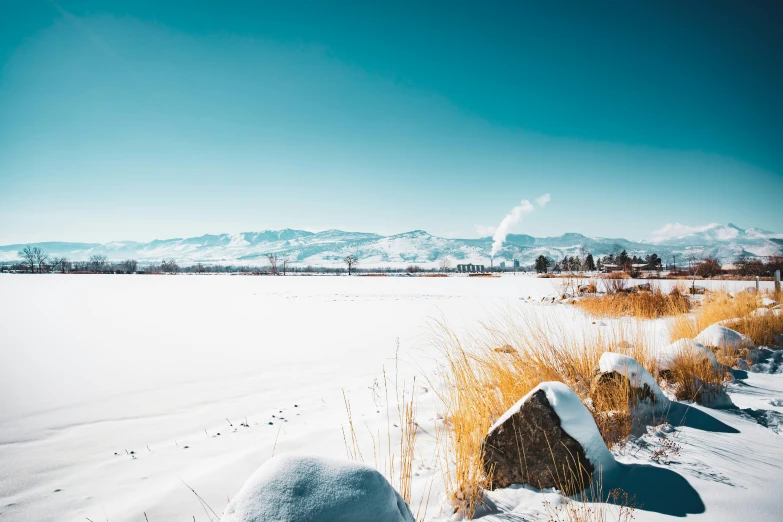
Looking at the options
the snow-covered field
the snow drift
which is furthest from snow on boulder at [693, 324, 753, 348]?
the snow drift

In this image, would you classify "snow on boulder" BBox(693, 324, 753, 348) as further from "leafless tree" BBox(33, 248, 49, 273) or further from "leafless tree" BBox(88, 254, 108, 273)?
"leafless tree" BBox(33, 248, 49, 273)

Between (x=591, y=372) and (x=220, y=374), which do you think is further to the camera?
(x=220, y=374)

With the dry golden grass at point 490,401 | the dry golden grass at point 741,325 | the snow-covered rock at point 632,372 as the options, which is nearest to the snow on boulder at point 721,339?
the dry golden grass at point 741,325

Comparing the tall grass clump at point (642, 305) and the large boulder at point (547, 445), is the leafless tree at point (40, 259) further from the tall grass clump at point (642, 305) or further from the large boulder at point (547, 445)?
the large boulder at point (547, 445)

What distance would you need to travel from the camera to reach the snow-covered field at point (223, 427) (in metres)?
2.46

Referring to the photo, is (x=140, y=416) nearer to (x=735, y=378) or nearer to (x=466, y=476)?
(x=466, y=476)

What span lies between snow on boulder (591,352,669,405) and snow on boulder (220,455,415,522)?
2.65 meters

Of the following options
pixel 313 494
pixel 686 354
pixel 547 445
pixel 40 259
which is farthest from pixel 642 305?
pixel 40 259

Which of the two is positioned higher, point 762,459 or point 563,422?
point 563,422

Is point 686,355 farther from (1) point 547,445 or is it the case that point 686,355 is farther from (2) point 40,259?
(2) point 40,259

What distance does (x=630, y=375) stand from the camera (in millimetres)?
3367

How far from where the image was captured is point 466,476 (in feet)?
7.79

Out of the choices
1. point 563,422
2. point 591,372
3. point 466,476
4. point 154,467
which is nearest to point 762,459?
point 591,372

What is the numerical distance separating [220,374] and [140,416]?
1912 mm
